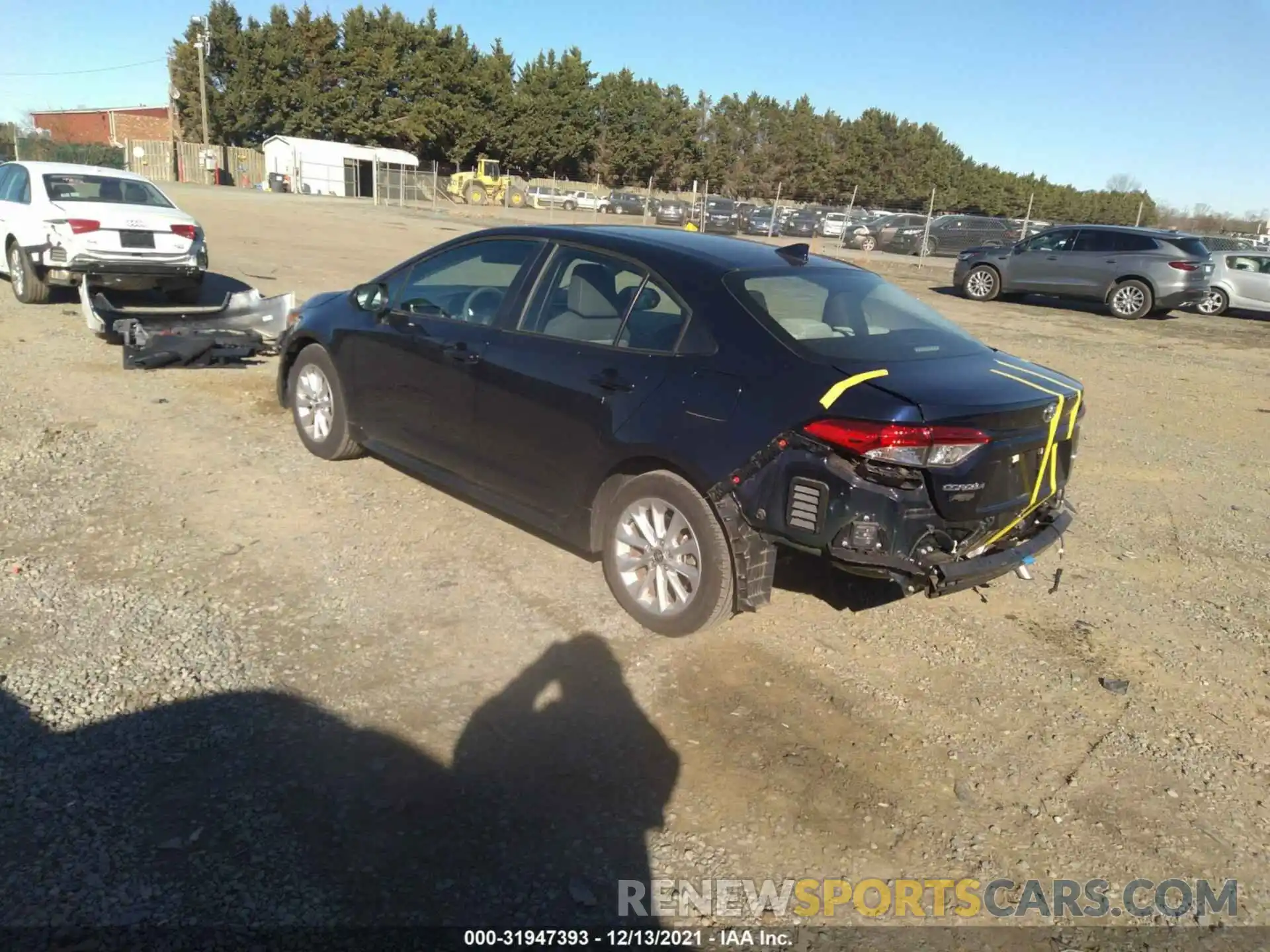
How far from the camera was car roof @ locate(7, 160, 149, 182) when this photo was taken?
435 inches

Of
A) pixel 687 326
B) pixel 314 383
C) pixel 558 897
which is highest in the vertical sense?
pixel 687 326

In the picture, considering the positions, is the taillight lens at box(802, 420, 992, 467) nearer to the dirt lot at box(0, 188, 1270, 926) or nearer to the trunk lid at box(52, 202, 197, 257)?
the dirt lot at box(0, 188, 1270, 926)

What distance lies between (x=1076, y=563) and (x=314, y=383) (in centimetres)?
482

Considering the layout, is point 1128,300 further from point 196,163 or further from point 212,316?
point 196,163

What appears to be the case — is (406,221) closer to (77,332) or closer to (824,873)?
(77,332)

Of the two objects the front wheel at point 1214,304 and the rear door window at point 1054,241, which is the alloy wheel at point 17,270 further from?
the front wheel at point 1214,304

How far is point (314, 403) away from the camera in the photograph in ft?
20.1

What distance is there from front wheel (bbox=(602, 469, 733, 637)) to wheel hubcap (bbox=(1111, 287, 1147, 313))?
1747 cm

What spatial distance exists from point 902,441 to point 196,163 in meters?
66.1

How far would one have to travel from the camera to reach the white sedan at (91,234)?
10.4 metres

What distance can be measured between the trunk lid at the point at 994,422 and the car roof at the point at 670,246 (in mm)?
958

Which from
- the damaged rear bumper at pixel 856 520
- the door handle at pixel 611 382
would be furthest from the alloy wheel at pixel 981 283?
the door handle at pixel 611 382

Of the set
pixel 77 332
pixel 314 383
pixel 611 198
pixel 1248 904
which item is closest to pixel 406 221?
pixel 611 198

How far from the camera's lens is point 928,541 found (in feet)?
11.7
